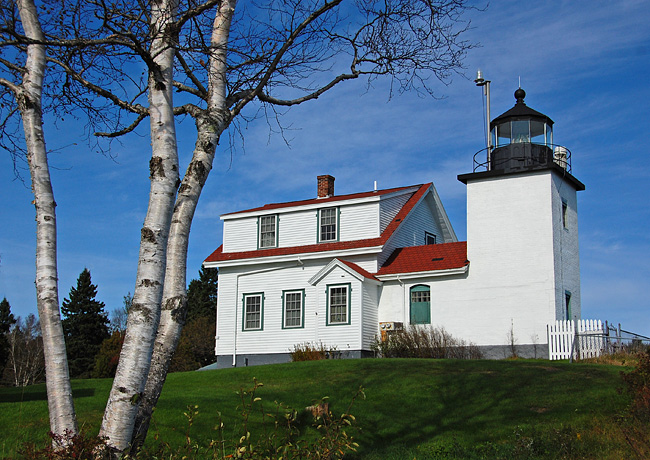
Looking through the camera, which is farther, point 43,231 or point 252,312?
point 252,312

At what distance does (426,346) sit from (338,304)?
13.3 feet

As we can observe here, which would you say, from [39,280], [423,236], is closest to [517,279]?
[423,236]

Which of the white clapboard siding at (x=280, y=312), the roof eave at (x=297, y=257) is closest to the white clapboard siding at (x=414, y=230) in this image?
the roof eave at (x=297, y=257)

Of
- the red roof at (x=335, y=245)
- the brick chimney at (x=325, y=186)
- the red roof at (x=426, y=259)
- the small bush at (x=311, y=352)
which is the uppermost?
the brick chimney at (x=325, y=186)

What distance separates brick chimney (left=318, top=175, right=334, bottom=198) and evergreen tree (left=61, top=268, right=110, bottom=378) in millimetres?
24586

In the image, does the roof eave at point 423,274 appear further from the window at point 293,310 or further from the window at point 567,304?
the window at point 567,304

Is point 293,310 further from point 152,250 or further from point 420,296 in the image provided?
point 152,250

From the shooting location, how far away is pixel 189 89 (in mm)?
8023

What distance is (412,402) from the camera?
14.4 meters

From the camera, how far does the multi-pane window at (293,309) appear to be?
27062 millimetres

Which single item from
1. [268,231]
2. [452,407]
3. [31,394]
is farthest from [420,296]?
[31,394]

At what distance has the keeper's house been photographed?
23641 mm

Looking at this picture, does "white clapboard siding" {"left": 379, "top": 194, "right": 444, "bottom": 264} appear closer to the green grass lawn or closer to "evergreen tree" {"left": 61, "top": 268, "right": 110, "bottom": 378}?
the green grass lawn

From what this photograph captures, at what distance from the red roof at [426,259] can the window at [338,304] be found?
4.92 ft
